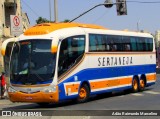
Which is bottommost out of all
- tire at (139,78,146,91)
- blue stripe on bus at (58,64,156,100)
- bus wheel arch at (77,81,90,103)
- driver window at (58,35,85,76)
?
tire at (139,78,146,91)

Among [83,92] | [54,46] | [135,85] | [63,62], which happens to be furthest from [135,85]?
[54,46]

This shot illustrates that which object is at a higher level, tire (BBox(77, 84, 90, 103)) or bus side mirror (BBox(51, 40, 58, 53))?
bus side mirror (BBox(51, 40, 58, 53))

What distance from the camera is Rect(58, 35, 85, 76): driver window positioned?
19.5 metres

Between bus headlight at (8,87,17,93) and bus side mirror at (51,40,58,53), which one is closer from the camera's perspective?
bus side mirror at (51,40,58,53)

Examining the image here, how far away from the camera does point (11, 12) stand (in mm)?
57281

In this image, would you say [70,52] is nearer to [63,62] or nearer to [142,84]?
[63,62]

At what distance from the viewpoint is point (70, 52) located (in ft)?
65.8

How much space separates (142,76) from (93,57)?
684 cm

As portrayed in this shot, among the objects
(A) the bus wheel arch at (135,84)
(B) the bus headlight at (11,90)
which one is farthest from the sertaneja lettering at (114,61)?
(B) the bus headlight at (11,90)

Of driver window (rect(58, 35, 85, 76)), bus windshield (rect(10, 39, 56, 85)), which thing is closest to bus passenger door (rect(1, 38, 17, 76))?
bus windshield (rect(10, 39, 56, 85))

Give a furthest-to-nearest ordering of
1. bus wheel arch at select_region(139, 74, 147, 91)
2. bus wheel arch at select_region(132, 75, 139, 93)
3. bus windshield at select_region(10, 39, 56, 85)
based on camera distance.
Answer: bus wheel arch at select_region(139, 74, 147, 91), bus wheel arch at select_region(132, 75, 139, 93), bus windshield at select_region(10, 39, 56, 85)

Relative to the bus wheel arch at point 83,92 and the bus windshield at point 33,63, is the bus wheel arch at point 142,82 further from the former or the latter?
the bus windshield at point 33,63

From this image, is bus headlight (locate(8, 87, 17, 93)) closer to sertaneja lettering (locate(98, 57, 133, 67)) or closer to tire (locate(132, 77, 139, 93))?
sertaneja lettering (locate(98, 57, 133, 67))

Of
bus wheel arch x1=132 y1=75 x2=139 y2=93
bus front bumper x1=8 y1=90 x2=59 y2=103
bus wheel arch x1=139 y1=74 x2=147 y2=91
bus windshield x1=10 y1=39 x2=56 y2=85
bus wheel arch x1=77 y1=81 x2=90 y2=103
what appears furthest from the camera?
bus wheel arch x1=139 y1=74 x2=147 y2=91
